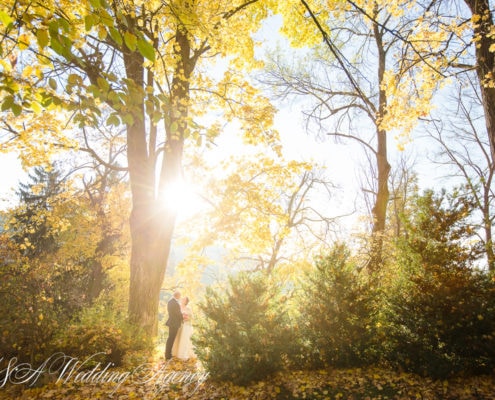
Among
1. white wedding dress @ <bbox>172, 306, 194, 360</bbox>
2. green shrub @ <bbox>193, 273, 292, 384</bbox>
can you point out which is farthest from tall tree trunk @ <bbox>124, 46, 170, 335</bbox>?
green shrub @ <bbox>193, 273, 292, 384</bbox>

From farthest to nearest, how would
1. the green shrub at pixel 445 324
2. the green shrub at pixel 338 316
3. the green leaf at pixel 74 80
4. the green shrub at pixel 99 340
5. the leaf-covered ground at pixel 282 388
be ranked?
the green shrub at pixel 99 340 < the green shrub at pixel 338 316 < the green shrub at pixel 445 324 < the leaf-covered ground at pixel 282 388 < the green leaf at pixel 74 80

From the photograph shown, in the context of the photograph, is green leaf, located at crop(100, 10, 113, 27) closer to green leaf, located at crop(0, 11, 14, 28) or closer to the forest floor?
green leaf, located at crop(0, 11, 14, 28)

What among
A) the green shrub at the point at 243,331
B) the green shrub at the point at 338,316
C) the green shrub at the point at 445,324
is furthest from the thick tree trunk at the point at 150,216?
the green shrub at the point at 445,324

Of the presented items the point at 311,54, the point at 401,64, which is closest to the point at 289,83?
the point at 311,54

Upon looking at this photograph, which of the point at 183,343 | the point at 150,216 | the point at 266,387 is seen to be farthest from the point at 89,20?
the point at 183,343

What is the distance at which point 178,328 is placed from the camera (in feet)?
24.8

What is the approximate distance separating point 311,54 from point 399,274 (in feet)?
28.8

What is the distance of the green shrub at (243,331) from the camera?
4.62 m

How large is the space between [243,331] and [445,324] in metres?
3.19

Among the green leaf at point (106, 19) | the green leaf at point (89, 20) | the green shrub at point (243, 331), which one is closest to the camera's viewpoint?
the green leaf at point (89, 20)

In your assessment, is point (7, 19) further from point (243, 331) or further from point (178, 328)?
point (178, 328)

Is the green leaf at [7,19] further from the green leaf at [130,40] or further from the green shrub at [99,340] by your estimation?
the green shrub at [99,340]

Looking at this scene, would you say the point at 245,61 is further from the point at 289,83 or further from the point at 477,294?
the point at 477,294

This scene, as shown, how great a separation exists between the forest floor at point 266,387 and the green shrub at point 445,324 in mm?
229
